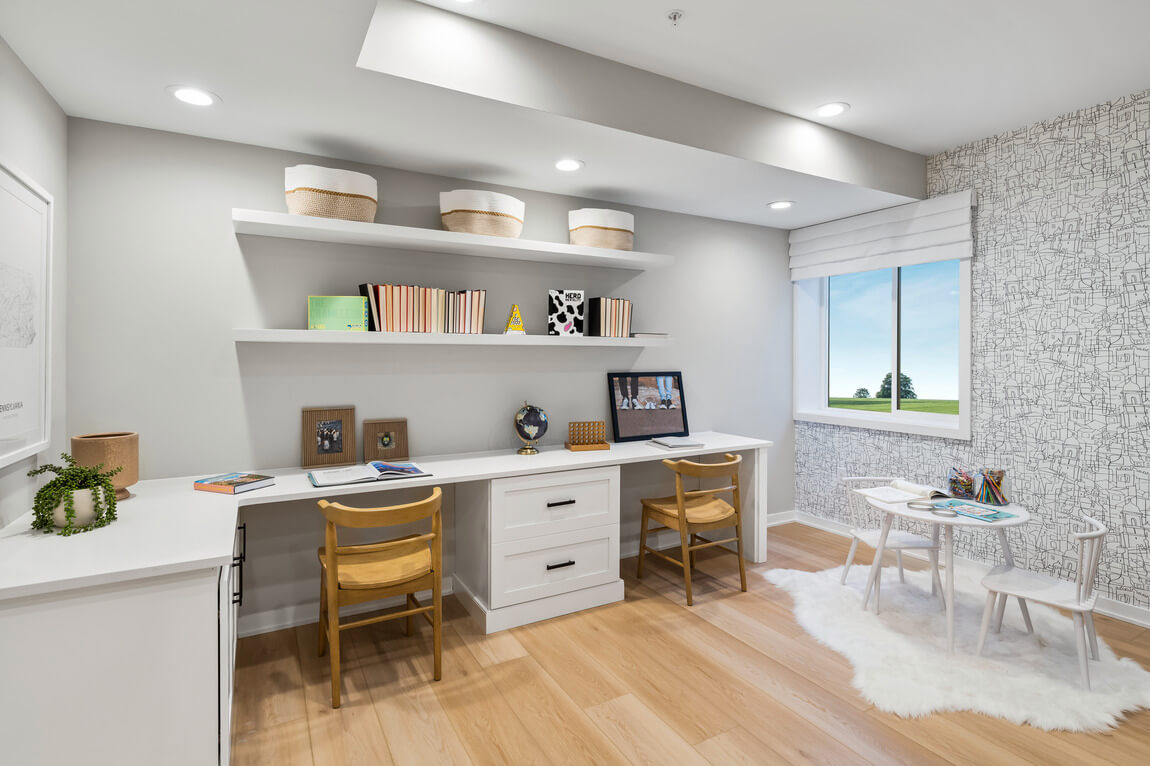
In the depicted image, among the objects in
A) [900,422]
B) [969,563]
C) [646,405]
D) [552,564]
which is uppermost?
[646,405]

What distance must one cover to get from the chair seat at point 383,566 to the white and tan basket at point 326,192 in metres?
1.48

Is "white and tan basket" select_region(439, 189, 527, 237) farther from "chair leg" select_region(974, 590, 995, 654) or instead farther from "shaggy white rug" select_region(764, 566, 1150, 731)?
"chair leg" select_region(974, 590, 995, 654)

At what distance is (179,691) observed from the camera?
5.04 feet

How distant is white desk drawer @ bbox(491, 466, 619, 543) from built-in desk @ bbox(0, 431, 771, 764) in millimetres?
1210

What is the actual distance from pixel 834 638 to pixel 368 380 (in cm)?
256

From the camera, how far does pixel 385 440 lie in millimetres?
2988

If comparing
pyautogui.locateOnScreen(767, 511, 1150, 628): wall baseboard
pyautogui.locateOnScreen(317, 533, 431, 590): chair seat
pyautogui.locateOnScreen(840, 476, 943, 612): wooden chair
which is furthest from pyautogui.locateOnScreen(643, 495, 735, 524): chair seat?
pyautogui.locateOnScreen(317, 533, 431, 590): chair seat

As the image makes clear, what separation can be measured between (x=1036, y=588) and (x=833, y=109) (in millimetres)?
2307

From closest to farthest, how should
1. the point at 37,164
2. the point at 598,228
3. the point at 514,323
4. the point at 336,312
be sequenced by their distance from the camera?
the point at 37,164 → the point at 336,312 → the point at 514,323 → the point at 598,228

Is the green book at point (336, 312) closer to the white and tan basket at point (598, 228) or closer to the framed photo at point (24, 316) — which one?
the framed photo at point (24, 316)

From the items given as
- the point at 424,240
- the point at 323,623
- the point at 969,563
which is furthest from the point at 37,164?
the point at 969,563

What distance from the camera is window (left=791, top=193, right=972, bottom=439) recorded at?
3506mm

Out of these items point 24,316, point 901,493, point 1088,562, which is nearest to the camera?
point 24,316

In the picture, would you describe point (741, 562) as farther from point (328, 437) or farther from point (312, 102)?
point (312, 102)
